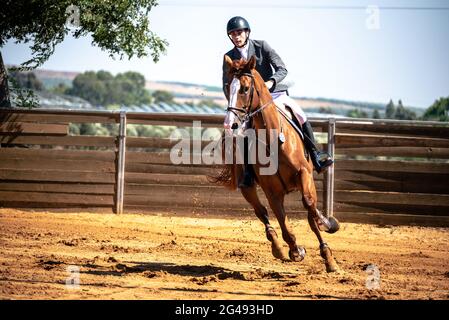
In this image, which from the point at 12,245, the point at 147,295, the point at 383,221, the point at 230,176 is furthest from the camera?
the point at 383,221

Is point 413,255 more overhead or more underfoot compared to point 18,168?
more underfoot

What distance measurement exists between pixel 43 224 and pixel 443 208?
326 inches

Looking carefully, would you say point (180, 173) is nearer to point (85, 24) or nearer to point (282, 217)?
point (85, 24)

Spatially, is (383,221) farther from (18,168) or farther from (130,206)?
(18,168)

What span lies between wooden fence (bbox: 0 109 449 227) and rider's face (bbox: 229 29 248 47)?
5378mm

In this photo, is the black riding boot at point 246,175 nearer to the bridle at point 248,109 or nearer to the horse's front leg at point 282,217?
the horse's front leg at point 282,217

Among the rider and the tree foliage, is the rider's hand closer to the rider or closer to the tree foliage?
the rider

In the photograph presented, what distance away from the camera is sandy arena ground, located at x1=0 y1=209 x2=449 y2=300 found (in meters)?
7.95

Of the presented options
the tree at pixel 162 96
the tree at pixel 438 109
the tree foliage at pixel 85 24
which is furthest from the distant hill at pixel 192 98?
the tree foliage at pixel 85 24

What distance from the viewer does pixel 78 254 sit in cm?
1055

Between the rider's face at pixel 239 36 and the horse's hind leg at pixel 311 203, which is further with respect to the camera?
the rider's face at pixel 239 36

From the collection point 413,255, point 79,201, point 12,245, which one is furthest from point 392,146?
point 12,245

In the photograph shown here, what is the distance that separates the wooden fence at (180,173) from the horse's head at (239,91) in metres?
6.15

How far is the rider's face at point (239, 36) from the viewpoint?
9.62 m
